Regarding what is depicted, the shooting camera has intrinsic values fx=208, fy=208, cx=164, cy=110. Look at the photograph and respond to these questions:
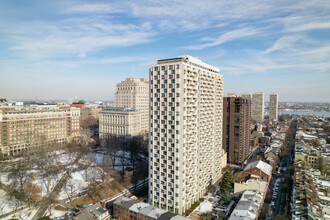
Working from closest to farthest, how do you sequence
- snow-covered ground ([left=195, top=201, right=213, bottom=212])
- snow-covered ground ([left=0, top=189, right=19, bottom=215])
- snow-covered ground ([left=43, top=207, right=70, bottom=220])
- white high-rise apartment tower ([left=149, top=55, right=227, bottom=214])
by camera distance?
white high-rise apartment tower ([left=149, top=55, right=227, bottom=214]), snow-covered ground ([left=43, top=207, right=70, bottom=220]), snow-covered ground ([left=0, top=189, right=19, bottom=215]), snow-covered ground ([left=195, top=201, right=213, bottom=212])

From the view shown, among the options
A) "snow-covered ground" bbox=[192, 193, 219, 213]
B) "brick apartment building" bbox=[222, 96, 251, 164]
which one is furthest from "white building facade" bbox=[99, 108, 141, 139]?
"snow-covered ground" bbox=[192, 193, 219, 213]

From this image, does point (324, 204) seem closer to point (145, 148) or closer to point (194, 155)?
point (194, 155)

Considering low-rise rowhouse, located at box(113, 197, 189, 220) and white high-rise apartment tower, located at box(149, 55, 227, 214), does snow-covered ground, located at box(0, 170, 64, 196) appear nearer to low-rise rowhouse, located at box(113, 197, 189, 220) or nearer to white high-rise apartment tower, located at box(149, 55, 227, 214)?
low-rise rowhouse, located at box(113, 197, 189, 220)

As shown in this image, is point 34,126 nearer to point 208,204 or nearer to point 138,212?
point 138,212

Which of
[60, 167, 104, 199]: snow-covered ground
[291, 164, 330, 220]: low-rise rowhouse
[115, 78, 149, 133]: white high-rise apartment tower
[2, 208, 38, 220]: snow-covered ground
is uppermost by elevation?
[115, 78, 149, 133]: white high-rise apartment tower

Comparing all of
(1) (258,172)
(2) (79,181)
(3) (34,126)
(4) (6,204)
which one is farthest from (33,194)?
(1) (258,172)
